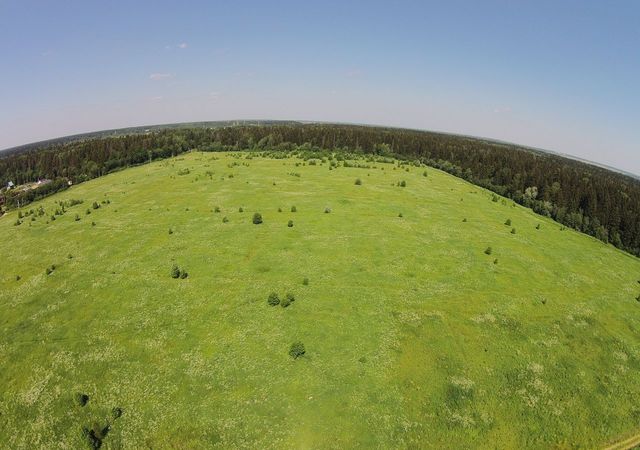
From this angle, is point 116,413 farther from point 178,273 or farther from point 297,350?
point 178,273

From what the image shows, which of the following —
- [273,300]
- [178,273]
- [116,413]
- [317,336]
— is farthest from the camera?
[178,273]

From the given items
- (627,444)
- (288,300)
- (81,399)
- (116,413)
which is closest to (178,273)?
(288,300)

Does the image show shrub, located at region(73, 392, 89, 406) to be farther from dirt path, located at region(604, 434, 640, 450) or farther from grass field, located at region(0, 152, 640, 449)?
dirt path, located at region(604, 434, 640, 450)

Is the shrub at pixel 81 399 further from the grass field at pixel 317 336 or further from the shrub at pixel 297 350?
the shrub at pixel 297 350

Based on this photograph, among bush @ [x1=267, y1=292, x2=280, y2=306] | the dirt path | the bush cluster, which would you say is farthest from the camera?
the bush cluster

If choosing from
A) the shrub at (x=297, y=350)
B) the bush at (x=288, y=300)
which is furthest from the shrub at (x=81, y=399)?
the bush at (x=288, y=300)

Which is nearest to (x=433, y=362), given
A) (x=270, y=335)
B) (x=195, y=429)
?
(x=270, y=335)

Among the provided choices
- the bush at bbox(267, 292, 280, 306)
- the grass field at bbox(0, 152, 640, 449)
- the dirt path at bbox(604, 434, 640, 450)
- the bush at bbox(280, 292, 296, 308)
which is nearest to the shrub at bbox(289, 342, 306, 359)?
the grass field at bbox(0, 152, 640, 449)
